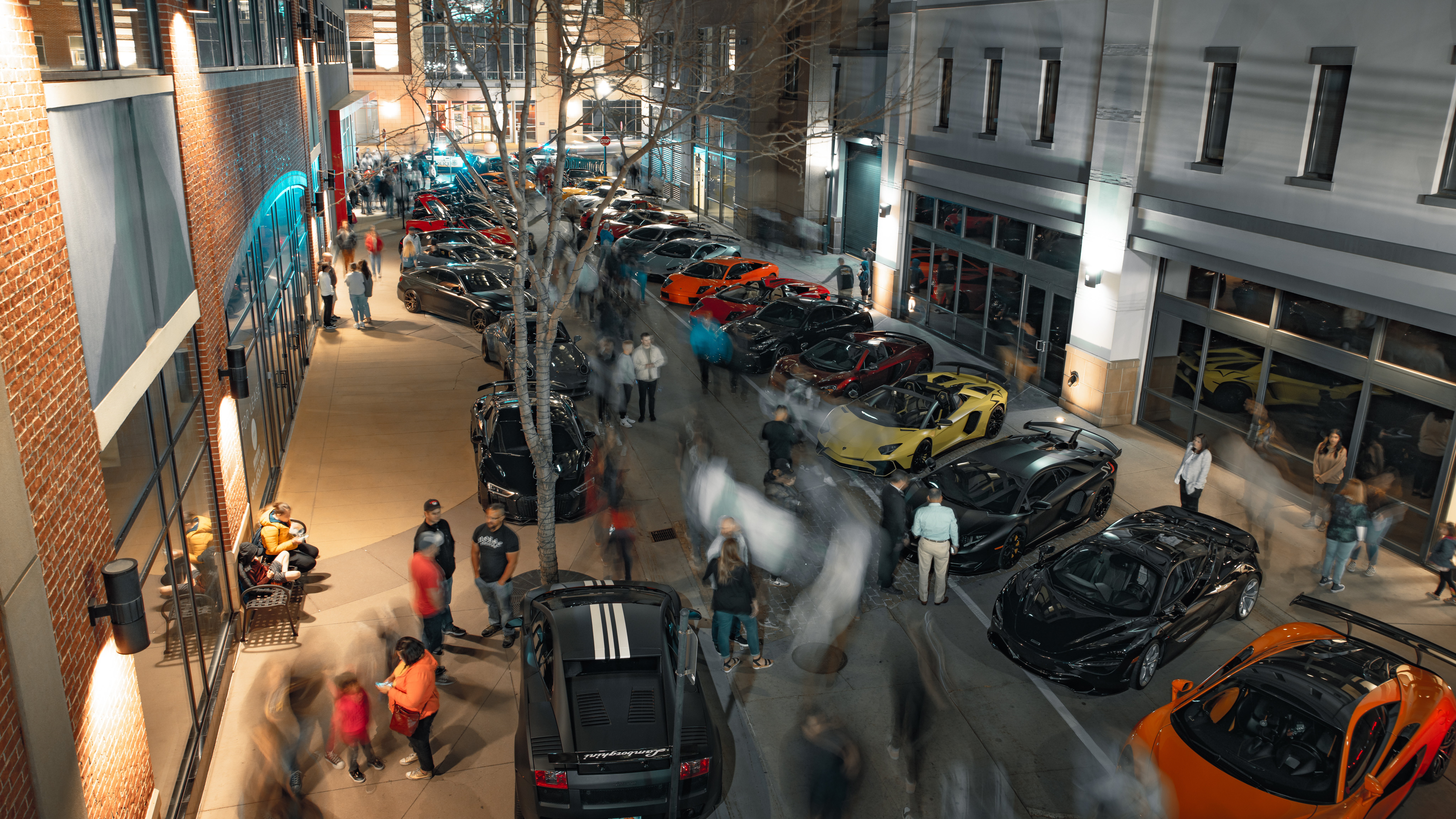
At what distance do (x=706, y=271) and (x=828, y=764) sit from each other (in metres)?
19.4

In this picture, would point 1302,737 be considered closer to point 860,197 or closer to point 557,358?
point 557,358

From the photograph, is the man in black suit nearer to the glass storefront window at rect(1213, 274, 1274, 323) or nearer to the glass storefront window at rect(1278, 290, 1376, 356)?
the glass storefront window at rect(1278, 290, 1376, 356)

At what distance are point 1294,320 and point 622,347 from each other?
10.7m

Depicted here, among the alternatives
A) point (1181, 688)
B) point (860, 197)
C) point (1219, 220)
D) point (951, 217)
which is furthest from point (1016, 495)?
point (860, 197)

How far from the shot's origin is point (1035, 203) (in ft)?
66.1

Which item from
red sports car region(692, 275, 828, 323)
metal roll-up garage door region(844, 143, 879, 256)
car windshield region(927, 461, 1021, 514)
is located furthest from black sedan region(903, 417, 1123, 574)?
metal roll-up garage door region(844, 143, 879, 256)

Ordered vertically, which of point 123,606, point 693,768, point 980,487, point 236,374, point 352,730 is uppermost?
point 236,374

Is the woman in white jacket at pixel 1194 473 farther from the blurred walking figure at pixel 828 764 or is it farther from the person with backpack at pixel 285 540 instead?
the person with backpack at pixel 285 540

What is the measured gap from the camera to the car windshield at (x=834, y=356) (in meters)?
18.4

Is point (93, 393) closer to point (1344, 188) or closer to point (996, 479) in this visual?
point (996, 479)

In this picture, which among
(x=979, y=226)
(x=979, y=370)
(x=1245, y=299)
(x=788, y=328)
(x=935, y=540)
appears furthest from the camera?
(x=979, y=226)

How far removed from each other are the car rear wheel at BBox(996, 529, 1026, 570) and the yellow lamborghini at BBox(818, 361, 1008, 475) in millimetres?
2748

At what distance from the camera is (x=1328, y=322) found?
1441 centimetres

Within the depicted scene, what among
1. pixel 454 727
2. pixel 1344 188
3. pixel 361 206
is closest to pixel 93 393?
pixel 454 727
